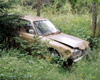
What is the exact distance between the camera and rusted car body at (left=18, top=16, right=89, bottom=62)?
4.19 metres

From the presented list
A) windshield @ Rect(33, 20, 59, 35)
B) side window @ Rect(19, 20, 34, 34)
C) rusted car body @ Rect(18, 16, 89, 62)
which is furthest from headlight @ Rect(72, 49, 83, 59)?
side window @ Rect(19, 20, 34, 34)

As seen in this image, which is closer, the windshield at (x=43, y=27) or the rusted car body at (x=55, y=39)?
the rusted car body at (x=55, y=39)

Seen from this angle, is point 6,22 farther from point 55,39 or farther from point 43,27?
point 55,39

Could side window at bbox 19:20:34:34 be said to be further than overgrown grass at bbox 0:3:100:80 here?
Yes

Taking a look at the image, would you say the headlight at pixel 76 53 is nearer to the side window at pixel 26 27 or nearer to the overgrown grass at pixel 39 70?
the overgrown grass at pixel 39 70

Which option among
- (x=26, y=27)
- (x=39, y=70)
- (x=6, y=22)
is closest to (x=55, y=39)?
(x=26, y=27)

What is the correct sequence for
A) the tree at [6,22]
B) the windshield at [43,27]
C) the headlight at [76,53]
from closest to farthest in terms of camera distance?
1. the headlight at [76,53]
2. the tree at [6,22]
3. the windshield at [43,27]

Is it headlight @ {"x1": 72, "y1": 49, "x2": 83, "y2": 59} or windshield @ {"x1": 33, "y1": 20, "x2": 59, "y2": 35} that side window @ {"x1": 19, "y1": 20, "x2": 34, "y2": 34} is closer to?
windshield @ {"x1": 33, "y1": 20, "x2": 59, "y2": 35}

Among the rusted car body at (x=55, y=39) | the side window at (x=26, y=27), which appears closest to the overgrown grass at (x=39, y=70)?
the rusted car body at (x=55, y=39)

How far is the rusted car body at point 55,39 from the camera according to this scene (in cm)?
419

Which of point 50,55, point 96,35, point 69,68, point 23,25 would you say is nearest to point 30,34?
point 23,25

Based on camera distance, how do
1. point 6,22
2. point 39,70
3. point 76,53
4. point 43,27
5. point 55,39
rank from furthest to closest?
point 43,27 < point 6,22 < point 55,39 < point 76,53 < point 39,70

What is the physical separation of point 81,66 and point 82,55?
0.87 meters

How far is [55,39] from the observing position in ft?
15.3
